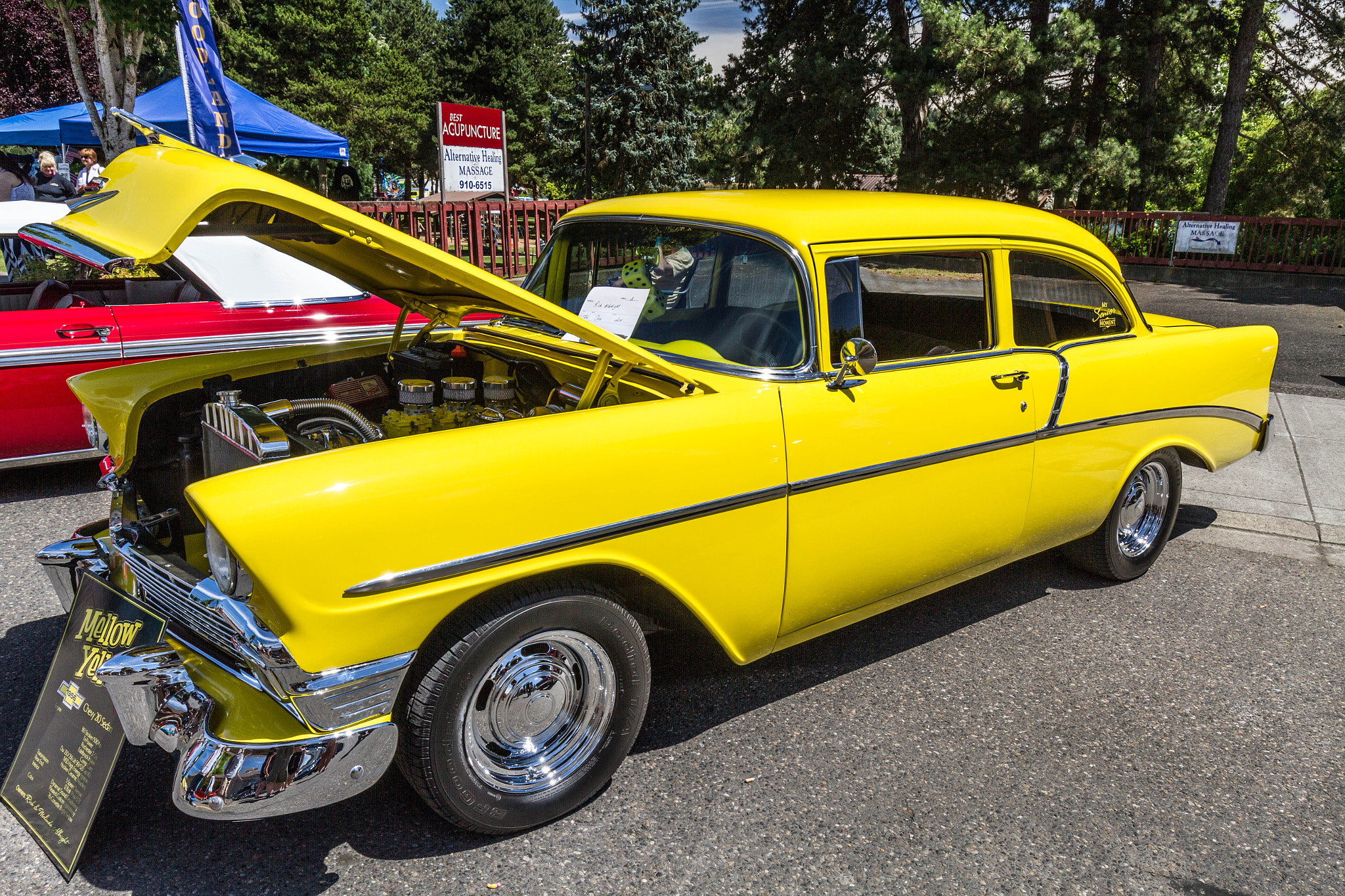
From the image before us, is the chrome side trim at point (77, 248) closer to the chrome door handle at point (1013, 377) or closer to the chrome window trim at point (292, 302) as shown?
the chrome window trim at point (292, 302)

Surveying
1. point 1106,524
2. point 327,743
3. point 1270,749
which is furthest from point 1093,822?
point 327,743

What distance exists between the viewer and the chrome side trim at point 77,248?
2086 mm

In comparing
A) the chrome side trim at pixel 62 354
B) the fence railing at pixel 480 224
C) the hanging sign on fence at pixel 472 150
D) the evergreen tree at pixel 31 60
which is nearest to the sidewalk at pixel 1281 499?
the chrome side trim at pixel 62 354

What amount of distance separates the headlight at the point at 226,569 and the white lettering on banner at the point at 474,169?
975 cm

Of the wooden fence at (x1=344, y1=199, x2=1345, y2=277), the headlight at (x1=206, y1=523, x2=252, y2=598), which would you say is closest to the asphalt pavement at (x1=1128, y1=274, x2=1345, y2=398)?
the wooden fence at (x1=344, y1=199, x2=1345, y2=277)

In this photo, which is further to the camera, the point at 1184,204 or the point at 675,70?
the point at 1184,204

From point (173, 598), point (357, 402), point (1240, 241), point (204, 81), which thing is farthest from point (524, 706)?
point (1240, 241)

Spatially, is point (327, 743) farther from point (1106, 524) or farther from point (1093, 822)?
point (1106, 524)

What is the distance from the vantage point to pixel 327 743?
1979 mm

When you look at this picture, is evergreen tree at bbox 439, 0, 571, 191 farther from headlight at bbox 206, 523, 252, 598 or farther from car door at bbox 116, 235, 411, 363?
headlight at bbox 206, 523, 252, 598

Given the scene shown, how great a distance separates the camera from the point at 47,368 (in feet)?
15.1

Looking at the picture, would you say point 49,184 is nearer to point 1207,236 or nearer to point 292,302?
point 292,302

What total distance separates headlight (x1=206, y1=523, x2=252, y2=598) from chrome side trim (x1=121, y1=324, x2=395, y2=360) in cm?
275

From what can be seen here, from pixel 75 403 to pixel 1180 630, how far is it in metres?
5.45
